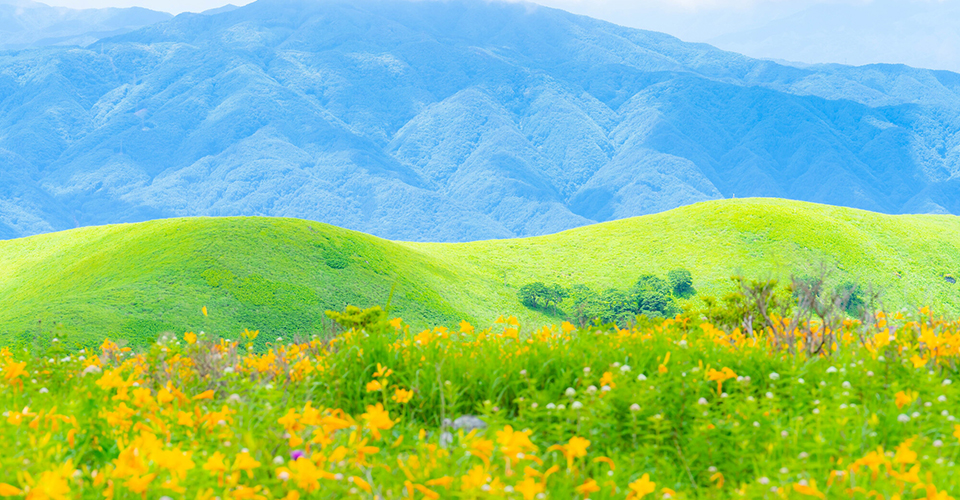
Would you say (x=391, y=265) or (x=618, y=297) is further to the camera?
(x=618, y=297)

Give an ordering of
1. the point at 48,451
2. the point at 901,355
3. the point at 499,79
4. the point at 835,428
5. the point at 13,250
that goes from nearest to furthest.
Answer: the point at 48,451 < the point at 835,428 < the point at 901,355 < the point at 13,250 < the point at 499,79

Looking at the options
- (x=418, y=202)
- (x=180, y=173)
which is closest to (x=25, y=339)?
(x=418, y=202)

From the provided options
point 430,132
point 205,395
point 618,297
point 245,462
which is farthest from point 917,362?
point 430,132

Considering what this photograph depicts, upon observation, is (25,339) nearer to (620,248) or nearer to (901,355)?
(901,355)

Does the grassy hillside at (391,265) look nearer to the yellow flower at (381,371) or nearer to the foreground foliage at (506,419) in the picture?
the foreground foliage at (506,419)

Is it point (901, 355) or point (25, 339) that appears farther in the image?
point (25, 339)

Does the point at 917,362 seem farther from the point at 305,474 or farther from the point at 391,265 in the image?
the point at 391,265

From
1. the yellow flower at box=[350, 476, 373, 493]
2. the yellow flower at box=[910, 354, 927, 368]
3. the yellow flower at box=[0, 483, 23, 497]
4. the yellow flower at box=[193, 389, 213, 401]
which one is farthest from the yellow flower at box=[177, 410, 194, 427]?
the yellow flower at box=[910, 354, 927, 368]
